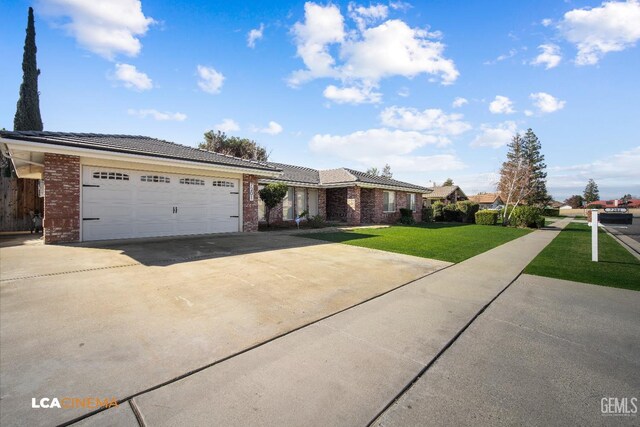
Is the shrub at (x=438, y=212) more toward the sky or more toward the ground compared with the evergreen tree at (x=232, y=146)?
more toward the ground

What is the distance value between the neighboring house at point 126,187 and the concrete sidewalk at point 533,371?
10.5 meters

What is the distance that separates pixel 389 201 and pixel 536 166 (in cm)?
4661

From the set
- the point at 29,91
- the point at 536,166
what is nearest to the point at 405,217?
the point at 29,91

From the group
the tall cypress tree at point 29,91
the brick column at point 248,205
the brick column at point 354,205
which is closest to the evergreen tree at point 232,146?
the tall cypress tree at point 29,91

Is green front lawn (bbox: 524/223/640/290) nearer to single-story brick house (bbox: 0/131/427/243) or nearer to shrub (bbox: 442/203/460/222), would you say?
single-story brick house (bbox: 0/131/427/243)

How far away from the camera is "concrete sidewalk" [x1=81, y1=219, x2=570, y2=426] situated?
2104 millimetres

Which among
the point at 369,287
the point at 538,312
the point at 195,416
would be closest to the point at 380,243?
the point at 369,287

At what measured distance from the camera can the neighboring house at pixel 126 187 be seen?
875cm

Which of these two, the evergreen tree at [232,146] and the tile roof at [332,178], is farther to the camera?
the evergreen tree at [232,146]

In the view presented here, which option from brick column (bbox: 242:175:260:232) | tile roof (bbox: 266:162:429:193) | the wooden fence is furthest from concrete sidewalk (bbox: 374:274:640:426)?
the wooden fence

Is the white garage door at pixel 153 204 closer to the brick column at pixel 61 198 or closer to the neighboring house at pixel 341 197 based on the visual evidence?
the brick column at pixel 61 198

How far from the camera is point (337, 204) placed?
822 inches

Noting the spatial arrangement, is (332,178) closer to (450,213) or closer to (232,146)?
(450,213)

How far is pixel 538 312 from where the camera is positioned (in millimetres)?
4285
